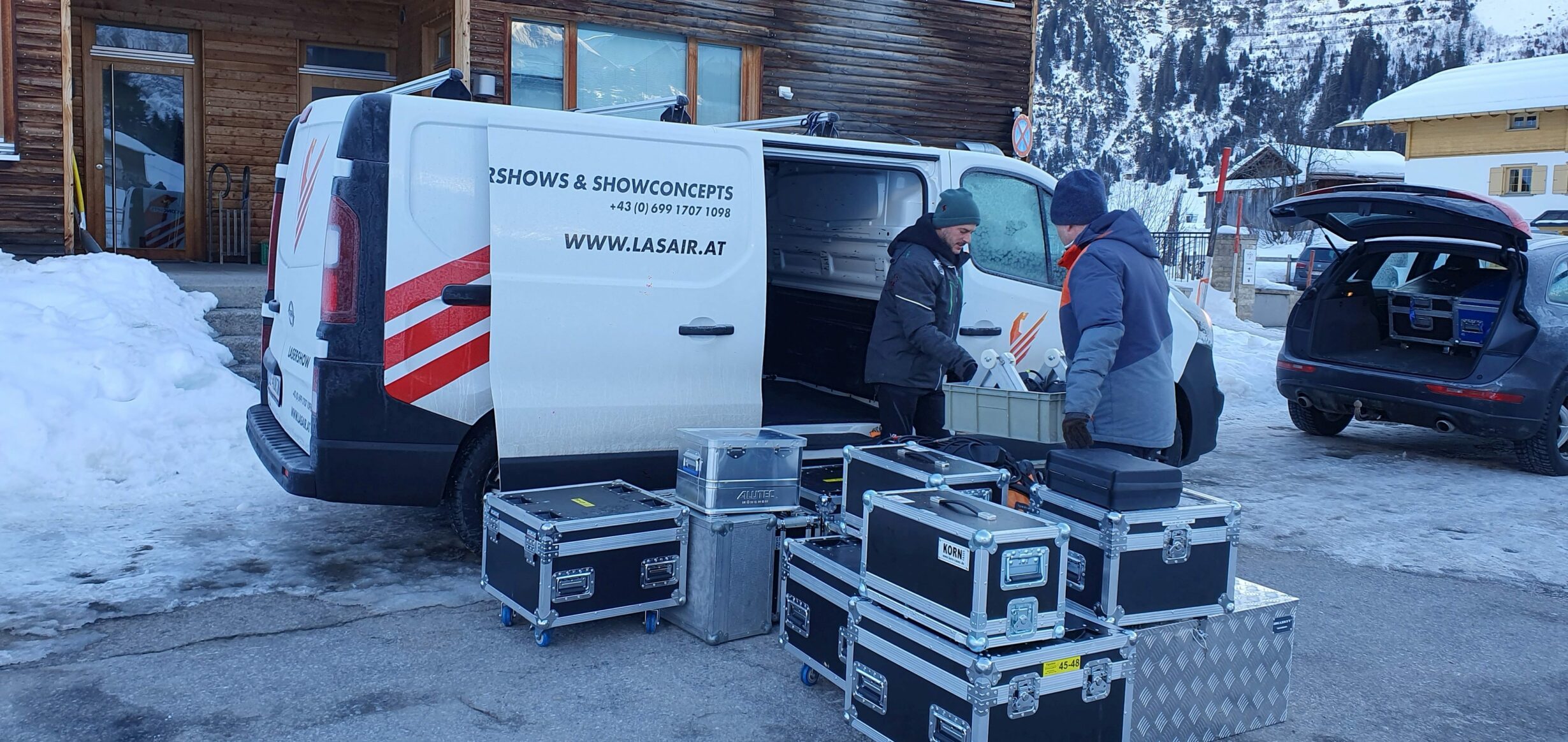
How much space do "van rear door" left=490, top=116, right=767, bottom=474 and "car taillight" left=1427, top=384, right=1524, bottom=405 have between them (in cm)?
533

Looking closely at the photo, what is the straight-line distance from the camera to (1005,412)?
489 centimetres

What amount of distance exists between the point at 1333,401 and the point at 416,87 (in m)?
6.85

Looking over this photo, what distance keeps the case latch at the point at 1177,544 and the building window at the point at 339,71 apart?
12.4 meters

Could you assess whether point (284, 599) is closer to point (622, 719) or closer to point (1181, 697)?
point (622, 719)

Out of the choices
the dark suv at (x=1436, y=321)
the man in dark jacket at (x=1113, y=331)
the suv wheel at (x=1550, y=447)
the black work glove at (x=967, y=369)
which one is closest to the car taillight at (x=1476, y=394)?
the dark suv at (x=1436, y=321)

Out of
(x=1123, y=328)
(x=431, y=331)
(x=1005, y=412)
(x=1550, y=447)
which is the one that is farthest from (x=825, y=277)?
(x=1550, y=447)

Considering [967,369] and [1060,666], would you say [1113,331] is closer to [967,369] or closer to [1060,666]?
[967,369]

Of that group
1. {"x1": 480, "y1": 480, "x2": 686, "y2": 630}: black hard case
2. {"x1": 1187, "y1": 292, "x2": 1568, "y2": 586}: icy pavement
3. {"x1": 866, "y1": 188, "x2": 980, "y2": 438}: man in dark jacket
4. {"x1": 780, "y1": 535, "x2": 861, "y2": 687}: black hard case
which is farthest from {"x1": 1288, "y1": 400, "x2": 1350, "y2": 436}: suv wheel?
{"x1": 480, "y1": 480, "x2": 686, "y2": 630}: black hard case

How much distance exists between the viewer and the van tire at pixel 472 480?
520 cm

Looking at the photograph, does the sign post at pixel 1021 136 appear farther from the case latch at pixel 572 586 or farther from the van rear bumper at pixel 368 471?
the case latch at pixel 572 586

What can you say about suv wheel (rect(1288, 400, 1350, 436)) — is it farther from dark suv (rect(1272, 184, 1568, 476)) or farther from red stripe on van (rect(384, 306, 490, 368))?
red stripe on van (rect(384, 306, 490, 368))

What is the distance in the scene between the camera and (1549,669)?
469 centimetres

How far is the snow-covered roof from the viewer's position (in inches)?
1697

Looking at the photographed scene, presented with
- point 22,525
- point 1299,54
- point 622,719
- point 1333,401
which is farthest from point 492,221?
point 1299,54
